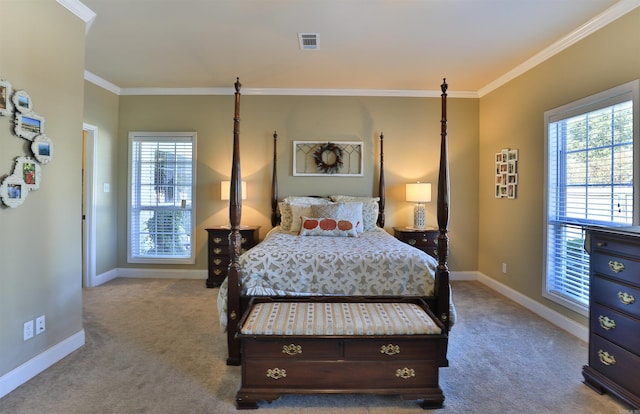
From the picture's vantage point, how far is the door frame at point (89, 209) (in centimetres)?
398

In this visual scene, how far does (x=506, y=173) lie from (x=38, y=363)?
4.87 metres

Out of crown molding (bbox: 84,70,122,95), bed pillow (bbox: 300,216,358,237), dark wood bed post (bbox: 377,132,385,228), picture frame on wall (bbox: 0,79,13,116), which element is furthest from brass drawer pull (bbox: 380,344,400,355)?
crown molding (bbox: 84,70,122,95)

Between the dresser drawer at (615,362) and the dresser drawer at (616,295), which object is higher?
the dresser drawer at (616,295)

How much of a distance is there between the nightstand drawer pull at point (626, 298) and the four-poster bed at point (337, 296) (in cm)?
96

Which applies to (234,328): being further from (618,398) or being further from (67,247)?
(618,398)

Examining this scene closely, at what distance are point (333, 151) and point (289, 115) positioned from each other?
827 mm

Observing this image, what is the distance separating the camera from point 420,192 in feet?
13.6

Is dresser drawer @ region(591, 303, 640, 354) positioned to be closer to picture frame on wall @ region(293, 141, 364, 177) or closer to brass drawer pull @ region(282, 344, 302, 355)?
brass drawer pull @ region(282, 344, 302, 355)

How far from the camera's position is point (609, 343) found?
1878 mm

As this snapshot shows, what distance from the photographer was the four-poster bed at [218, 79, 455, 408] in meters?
1.78

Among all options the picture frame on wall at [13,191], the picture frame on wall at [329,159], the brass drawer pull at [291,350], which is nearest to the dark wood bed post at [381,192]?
the picture frame on wall at [329,159]

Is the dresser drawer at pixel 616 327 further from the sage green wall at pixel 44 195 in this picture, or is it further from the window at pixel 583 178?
the sage green wall at pixel 44 195

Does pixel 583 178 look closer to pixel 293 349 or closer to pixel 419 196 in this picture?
pixel 419 196

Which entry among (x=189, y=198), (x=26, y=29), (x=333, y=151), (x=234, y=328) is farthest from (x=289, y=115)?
(x=234, y=328)
